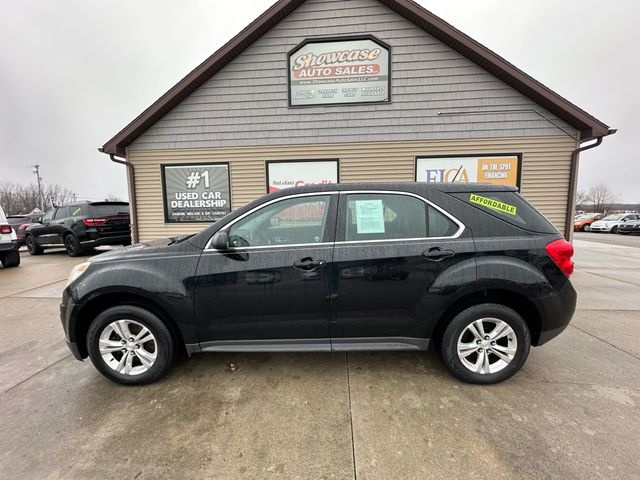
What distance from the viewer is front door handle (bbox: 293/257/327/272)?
2.44 meters

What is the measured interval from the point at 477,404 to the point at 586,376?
1.21 meters

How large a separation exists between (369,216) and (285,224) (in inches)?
29.2

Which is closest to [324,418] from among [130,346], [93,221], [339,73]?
Result: [130,346]

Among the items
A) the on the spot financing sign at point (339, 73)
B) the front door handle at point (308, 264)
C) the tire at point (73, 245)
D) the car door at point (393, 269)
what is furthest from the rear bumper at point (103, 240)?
the car door at point (393, 269)

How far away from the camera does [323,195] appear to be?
2.62 meters

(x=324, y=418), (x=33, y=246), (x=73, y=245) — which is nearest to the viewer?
(x=324, y=418)

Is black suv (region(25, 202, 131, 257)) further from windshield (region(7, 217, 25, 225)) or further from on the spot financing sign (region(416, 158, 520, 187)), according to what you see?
on the spot financing sign (region(416, 158, 520, 187))

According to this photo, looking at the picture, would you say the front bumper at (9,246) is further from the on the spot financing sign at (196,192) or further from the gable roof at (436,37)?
the on the spot financing sign at (196,192)

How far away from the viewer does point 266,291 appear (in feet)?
8.06

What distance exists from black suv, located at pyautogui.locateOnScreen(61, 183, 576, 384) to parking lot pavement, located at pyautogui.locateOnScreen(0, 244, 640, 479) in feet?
0.97

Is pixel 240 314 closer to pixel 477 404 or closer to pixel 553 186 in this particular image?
pixel 477 404

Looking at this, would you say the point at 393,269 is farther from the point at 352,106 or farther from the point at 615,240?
the point at 615,240

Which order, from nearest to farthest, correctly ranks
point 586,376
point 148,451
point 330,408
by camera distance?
point 148,451 < point 330,408 < point 586,376

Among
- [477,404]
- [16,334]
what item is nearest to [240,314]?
[477,404]
